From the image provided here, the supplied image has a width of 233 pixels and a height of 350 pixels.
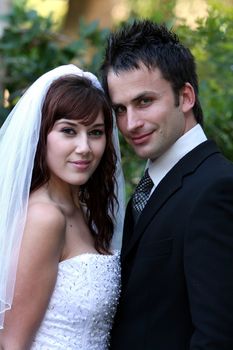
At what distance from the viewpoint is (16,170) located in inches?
115

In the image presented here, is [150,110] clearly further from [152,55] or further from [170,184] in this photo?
[170,184]

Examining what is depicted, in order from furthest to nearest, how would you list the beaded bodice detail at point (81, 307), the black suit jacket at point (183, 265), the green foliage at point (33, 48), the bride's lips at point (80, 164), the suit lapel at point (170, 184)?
the green foliage at point (33, 48) < the bride's lips at point (80, 164) < the beaded bodice detail at point (81, 307) < the suit lapel at point (170, 184) < the black suit jacket at point (183, 265)

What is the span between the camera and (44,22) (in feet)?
18.1

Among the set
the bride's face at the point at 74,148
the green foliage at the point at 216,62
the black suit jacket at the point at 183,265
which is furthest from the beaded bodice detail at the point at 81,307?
the green foliage at the point at 216,62

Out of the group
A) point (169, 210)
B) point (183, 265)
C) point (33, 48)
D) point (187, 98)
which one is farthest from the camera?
point (33, 48)

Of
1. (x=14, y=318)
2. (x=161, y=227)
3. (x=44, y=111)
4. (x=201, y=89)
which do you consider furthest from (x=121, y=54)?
(x=201, y=89)

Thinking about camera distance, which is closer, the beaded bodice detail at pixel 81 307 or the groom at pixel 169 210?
the groom at pixel 169 210

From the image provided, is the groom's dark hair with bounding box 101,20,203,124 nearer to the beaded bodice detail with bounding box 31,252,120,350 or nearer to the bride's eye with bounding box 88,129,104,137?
the bride's eye with bounding box 88,129,104,137

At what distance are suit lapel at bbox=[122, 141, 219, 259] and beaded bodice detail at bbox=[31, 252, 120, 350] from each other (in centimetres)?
19

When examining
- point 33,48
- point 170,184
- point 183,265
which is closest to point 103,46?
point 33,48

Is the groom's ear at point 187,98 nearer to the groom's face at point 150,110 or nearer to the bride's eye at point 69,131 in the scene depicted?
the groom's face at point 150,110

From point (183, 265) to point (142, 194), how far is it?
600 millimetres

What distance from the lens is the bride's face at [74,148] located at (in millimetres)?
2912

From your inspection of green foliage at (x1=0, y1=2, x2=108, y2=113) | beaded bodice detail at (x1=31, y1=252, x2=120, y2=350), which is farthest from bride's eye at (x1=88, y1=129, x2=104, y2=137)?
green foliage at (x1=0, y1=2, x2=108, y2=113)
